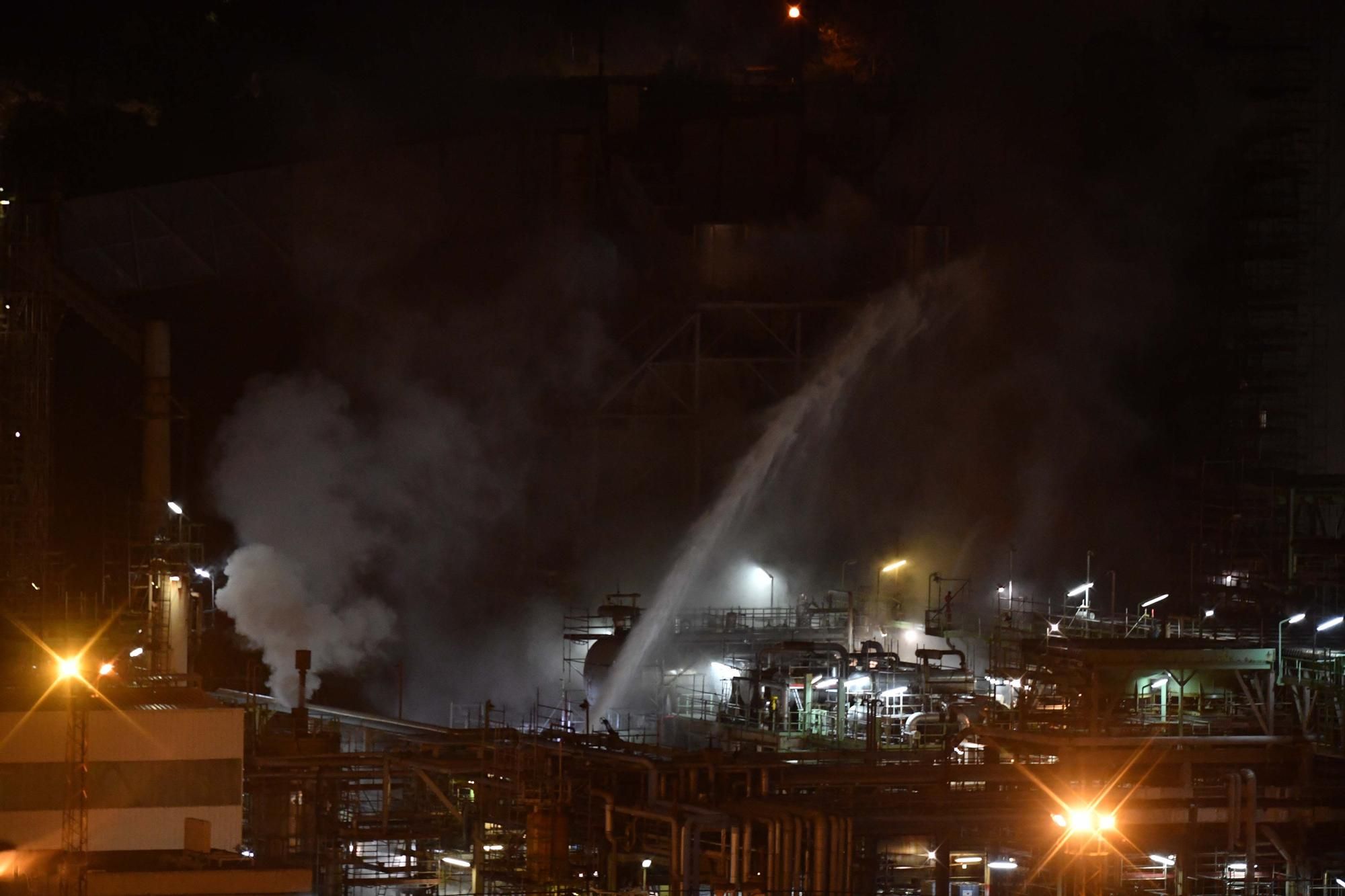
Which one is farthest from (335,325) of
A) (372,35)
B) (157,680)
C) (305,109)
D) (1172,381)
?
(1172,381)

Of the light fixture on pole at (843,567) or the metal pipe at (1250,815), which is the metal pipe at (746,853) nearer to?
the metal pipe at (1250,815)

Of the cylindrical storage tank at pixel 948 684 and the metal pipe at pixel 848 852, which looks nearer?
the metal pipe at pixel 848 852

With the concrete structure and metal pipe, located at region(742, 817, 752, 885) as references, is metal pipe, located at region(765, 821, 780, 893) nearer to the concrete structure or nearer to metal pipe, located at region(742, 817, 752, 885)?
metal pipe, located at region(742, 817, 752, 885)

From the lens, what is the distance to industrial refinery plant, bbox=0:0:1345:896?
4384 centimetres

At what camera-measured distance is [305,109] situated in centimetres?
4947

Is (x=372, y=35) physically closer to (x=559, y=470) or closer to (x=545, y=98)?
(x=545, y=98)

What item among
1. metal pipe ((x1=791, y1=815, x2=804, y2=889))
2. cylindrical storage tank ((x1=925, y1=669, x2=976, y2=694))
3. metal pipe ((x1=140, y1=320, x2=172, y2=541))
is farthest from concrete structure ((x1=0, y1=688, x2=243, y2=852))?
cylindrical storage tank ((x1=925, y1=669, x2=976, y2=694))

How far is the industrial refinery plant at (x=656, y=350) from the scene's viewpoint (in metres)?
43.8

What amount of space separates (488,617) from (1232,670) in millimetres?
17684

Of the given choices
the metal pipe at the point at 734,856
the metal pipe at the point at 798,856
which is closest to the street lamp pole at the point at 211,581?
the metal pipe at the point at 734,856

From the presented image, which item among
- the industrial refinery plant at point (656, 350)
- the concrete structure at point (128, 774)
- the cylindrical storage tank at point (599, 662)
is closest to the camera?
the concrete structure at point (128, 774)

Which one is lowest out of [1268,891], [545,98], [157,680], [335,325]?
[1268,891]

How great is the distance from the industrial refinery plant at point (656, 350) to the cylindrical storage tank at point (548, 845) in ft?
35.4

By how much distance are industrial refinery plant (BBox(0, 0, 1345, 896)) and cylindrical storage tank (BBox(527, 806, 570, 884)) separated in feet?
35.4
